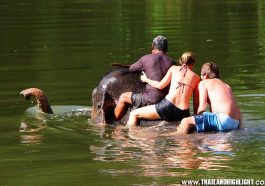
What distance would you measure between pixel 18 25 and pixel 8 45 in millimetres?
6643

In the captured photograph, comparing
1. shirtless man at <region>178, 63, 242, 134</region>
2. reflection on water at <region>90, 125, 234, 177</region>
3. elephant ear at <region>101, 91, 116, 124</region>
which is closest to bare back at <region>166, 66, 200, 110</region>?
shirtless man at <region>178, 63, 242, 134</region>

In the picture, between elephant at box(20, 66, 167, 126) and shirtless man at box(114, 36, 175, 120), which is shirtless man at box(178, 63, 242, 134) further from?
elephant at box(20, 66, 167, 126)

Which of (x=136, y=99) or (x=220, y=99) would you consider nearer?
(x=220, y=99)

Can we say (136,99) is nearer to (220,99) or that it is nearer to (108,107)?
(108,107)

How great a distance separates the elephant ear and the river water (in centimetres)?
39

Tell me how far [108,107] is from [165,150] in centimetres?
329

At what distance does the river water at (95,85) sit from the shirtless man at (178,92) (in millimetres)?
287

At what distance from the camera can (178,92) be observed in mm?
13727

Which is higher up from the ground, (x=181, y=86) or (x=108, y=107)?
(x=181, y=86)

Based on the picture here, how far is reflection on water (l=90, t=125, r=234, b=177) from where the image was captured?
36.3 ft

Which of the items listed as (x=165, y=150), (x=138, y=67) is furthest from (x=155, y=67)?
(x=165, y=150)

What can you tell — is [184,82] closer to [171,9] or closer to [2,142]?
[2,142]

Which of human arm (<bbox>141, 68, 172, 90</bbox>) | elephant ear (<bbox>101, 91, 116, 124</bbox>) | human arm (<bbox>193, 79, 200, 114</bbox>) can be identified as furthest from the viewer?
elephant ear (<bbox>101, 91, 116, 124</bbox>)

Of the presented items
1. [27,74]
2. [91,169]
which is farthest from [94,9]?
[91,169]
